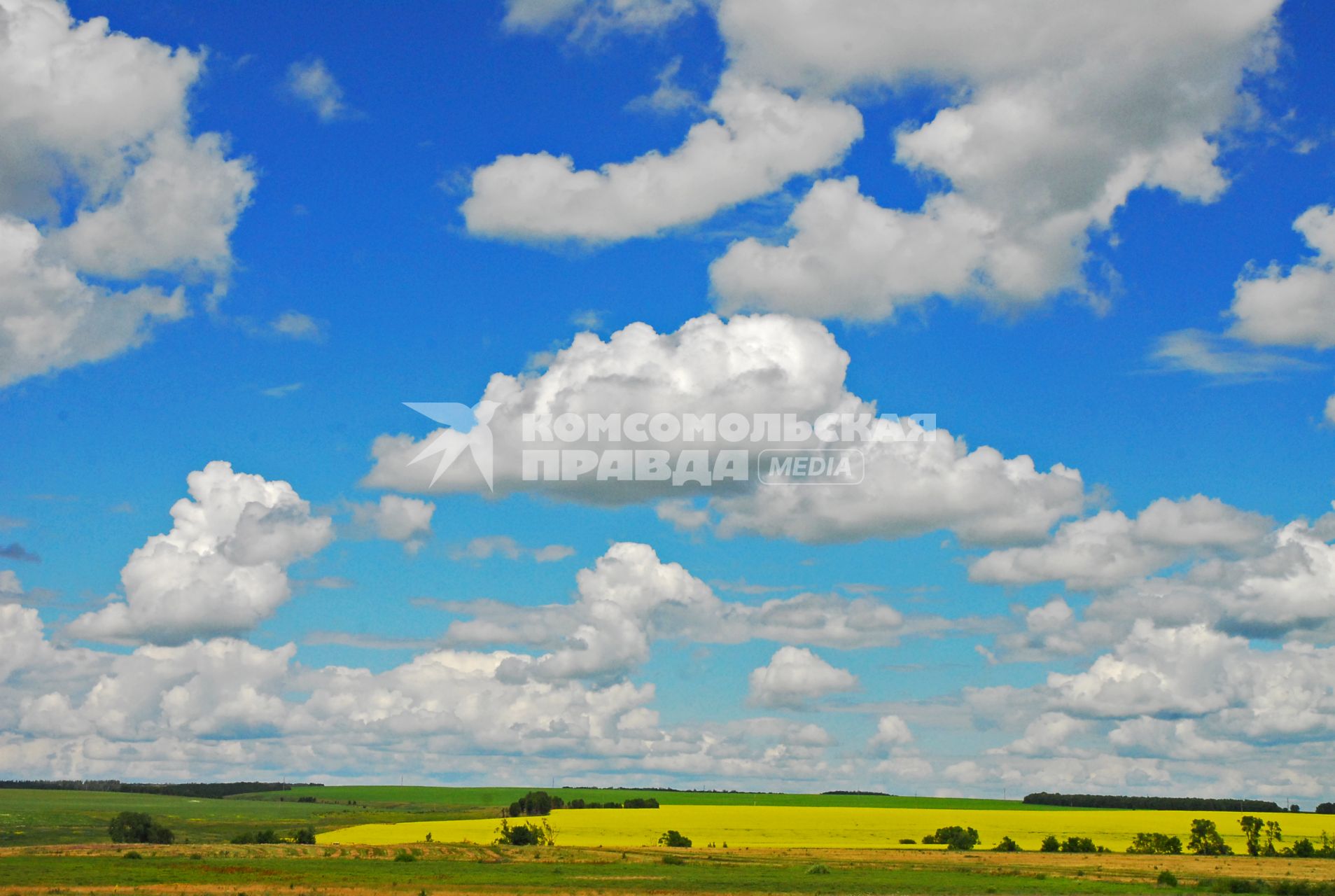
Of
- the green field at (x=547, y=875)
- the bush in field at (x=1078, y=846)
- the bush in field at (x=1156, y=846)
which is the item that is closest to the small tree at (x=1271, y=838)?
the bush in field at (x=1156, y=846)

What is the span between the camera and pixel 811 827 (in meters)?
152

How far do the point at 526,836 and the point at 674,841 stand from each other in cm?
1756

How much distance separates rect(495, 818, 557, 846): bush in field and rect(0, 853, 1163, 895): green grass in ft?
76.2

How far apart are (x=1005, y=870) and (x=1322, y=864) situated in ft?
123

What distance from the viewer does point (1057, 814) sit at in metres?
187

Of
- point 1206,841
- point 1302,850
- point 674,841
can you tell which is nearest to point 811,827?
point 674,841

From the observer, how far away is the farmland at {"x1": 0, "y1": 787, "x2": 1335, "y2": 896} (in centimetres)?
8556

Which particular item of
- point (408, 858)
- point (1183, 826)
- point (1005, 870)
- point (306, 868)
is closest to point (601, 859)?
point (408, 858)

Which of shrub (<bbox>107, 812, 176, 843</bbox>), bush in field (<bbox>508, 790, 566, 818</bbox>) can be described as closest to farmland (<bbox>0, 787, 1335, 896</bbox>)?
shrub (<bbox>107, 812, 176, 843</bbox>)

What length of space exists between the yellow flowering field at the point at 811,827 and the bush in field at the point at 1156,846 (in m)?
3.70

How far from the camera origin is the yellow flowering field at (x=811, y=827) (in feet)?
457

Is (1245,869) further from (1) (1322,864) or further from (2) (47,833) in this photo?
(2) (47,833)

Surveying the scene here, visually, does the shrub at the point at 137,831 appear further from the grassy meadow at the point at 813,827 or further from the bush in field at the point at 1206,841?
the bush in field at the point at 1206,841

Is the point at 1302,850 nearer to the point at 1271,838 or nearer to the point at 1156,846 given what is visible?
the point at 1271,838
